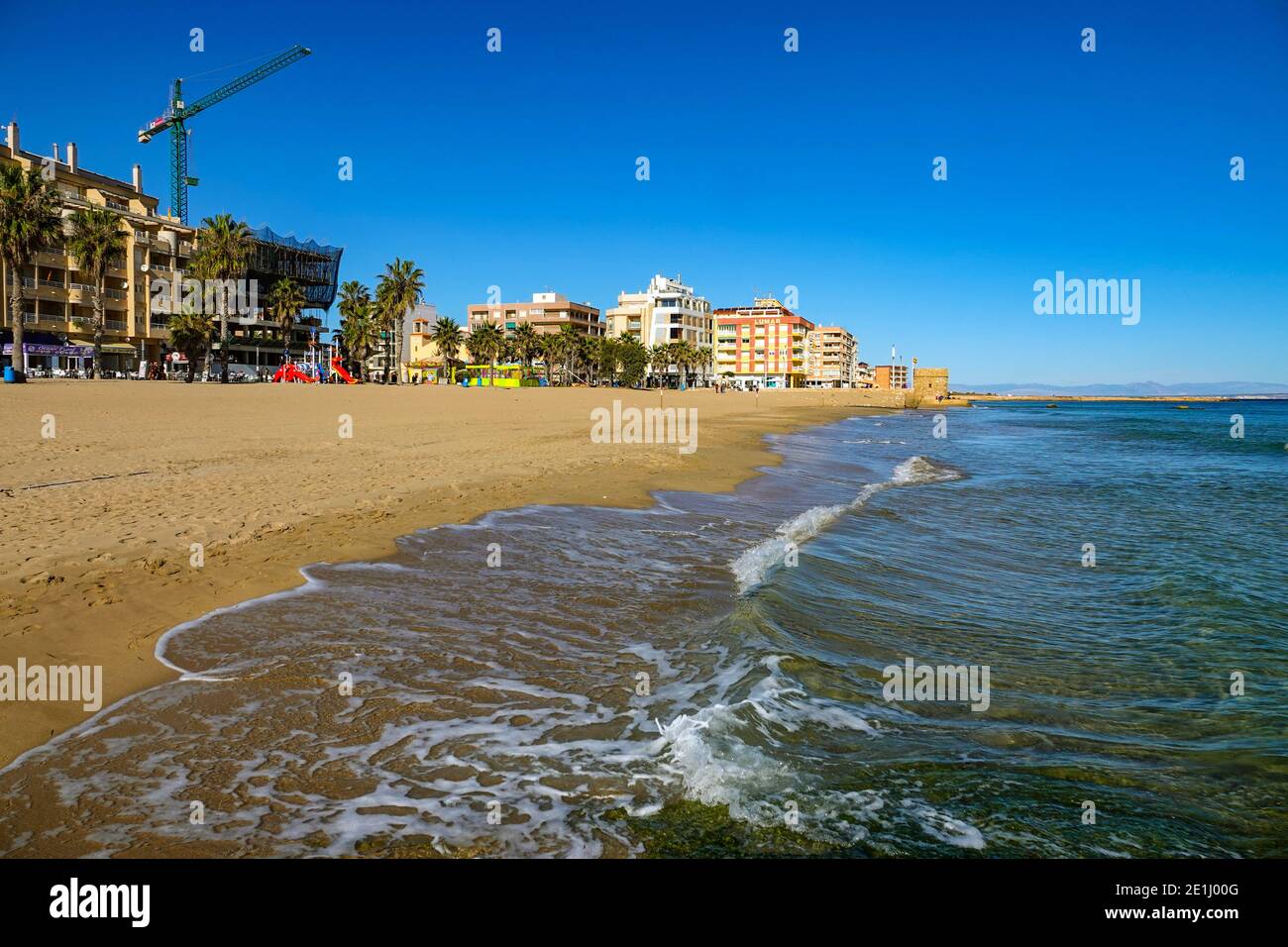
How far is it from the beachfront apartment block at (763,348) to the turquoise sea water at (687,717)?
153 metres

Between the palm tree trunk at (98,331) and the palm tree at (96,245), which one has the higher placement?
the palm tree at (96,245)

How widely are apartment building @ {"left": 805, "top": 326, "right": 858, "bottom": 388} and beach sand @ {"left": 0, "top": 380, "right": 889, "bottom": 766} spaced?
152 metres

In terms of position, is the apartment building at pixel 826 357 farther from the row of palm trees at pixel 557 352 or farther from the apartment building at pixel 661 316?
the row of palm trees at pixel 557 352

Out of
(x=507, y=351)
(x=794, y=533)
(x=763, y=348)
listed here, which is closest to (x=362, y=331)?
(x=507, y=351)

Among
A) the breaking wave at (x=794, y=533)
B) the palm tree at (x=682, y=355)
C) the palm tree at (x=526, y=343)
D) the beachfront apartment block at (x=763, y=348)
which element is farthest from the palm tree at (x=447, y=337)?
the breaking wave at (x=794, y=533)

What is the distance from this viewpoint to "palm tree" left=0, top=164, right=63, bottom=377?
45.9 meters

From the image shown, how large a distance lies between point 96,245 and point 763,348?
123 meters

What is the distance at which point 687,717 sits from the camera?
201 inches

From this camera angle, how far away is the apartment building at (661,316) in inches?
5969

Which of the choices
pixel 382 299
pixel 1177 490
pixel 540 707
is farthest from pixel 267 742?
pixel 382 299

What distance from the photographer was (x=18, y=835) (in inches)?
133

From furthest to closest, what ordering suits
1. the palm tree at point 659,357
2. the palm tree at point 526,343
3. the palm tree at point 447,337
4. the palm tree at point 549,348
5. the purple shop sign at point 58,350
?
the palm tree at point 659,357 → the palm tree at point 549,348 → the palm tree at point 526,343 → the palm tree at point 447,337 → the purple shop sign at point 58,350

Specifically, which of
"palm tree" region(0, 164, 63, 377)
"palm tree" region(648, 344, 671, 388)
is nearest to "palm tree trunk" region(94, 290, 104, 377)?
"palm tree" region(0, 164, 63, 377)
